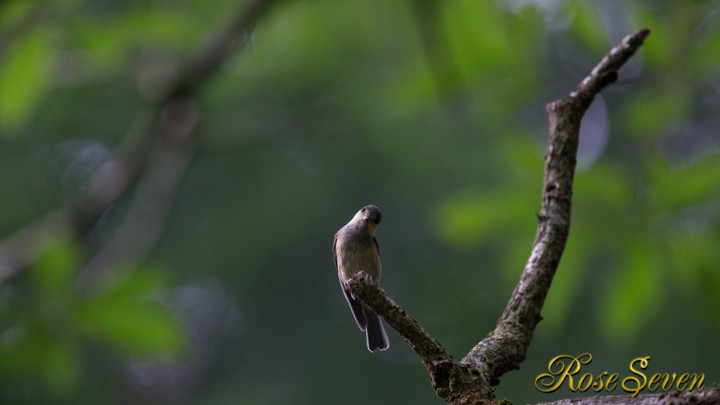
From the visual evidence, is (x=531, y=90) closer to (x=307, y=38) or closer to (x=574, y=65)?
(x=307, y=38)

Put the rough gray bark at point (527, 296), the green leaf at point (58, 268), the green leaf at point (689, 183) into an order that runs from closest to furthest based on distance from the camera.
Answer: the rough gray bark at point (527, 296) < the green leaf at point (689, 183) < the green leaf at point (58, 268)

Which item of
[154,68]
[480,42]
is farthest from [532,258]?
[154,68]

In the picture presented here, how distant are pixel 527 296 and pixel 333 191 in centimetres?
562

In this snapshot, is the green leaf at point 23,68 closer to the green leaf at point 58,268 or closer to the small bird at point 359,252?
the green leaf at point 58,268

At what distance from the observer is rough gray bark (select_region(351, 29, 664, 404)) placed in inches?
74.2

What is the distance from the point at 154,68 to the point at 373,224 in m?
2.22

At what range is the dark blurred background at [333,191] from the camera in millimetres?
3336

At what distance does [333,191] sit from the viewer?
7805mm

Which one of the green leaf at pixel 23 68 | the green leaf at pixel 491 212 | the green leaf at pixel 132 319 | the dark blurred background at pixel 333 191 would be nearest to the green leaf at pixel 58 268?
the dark blurred background at pixel 333 191

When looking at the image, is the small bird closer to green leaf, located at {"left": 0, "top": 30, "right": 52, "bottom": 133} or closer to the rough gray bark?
the rough gray bark

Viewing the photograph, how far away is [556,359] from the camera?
8.45 ft

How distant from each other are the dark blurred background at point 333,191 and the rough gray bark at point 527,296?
0.64 meters

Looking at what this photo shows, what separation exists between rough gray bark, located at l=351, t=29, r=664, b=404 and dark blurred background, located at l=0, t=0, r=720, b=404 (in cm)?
64

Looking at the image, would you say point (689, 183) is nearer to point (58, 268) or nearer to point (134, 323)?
point (134, 323)
